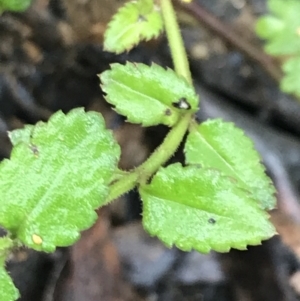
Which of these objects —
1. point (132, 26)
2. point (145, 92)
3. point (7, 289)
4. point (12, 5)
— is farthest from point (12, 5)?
point (7, 289)

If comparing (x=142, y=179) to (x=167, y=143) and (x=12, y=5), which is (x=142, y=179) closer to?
(x=167, y=143)

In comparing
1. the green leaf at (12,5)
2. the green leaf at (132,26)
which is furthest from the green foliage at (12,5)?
the green leaf at (132,26)

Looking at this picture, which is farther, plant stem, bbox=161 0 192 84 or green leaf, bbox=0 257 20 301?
plant stem, bbox=161 0 192 84

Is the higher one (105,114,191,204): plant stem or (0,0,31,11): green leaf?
(0,0,31,11): green leaf

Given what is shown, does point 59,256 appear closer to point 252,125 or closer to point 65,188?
point 65,188

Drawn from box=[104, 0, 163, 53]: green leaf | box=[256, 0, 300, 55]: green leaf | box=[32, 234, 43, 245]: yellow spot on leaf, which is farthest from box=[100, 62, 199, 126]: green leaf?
box=[256, 0, 300, 55]: green leaf

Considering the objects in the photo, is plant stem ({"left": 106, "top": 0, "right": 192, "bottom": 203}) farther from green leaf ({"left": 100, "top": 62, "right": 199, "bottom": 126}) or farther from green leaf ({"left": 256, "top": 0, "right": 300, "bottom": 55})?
green leaf ({"left": 256, "top": 0, "right": 300, "bottom": 55})
